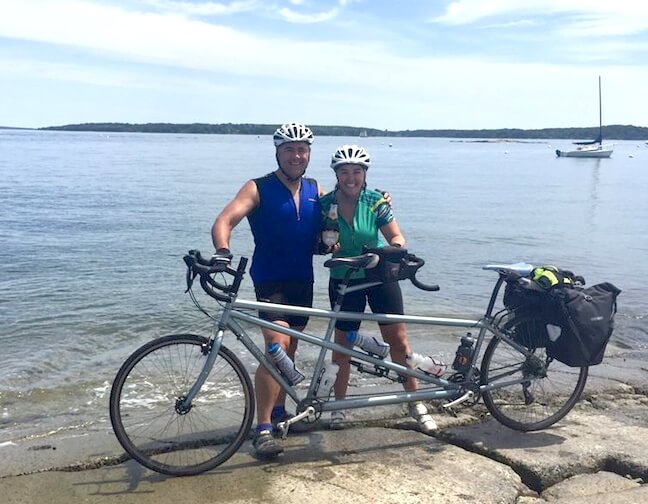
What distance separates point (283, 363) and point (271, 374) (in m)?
0.11

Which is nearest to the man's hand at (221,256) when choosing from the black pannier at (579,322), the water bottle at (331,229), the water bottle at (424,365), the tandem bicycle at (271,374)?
the tandem bicycle at (271,374)

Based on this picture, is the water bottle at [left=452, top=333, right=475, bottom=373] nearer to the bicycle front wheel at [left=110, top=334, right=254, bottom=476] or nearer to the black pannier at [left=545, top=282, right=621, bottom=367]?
the black pannier at [left=545, top=282, right=621, bottom=367]

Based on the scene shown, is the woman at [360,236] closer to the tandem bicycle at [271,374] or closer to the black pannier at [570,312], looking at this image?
the tandem bicycle at [271,374]

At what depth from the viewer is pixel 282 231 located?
4.97 metres

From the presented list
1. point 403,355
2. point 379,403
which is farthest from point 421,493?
point 403,355

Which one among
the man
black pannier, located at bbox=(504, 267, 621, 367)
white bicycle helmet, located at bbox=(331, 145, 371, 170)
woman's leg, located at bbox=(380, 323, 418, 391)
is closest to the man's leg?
the man

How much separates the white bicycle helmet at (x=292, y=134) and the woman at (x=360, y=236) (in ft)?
0.78

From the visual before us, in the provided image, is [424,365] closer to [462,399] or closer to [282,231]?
[462,399]

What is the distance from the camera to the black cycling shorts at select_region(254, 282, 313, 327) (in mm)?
5023

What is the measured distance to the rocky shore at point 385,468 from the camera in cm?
425

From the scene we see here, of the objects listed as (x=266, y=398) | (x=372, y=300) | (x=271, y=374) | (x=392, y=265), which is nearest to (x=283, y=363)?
(x=271, y=374)

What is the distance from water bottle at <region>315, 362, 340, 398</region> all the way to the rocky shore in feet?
1.33

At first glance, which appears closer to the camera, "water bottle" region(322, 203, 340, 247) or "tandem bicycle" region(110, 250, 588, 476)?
"tandem bicycle" region(110, 250, 588, 476)

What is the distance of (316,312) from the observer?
15.6ft
